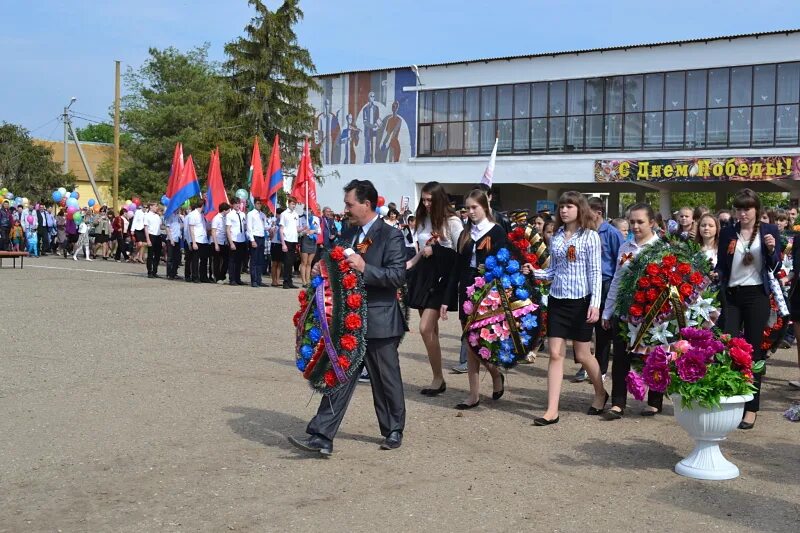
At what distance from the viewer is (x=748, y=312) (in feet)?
25.5

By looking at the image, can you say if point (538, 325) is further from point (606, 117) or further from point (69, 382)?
point (606, 117)

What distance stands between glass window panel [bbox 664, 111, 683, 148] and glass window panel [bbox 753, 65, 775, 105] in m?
2.97

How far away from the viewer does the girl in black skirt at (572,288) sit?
7637 millimetres

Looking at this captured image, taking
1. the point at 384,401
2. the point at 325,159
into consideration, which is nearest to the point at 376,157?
the point at 325,159

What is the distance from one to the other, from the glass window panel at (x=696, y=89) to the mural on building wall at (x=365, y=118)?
13.1 m

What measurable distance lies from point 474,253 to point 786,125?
1187 inches

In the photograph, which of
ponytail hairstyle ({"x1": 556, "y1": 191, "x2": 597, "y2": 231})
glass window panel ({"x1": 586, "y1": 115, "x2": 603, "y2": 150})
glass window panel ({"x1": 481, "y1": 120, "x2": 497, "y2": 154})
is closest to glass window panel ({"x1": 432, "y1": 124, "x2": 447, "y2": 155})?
glass window panel ({"x1": 481, "y1": 120, "x2": 497, "y2": 154})

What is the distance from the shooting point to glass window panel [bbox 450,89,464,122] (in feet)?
140

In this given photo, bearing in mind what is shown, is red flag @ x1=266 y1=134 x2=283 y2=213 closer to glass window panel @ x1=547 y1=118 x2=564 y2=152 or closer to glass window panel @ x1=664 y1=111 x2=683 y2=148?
glass window panel @ x1=547 y1=118 x2=564 y2=152

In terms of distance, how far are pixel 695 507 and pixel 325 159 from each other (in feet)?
141

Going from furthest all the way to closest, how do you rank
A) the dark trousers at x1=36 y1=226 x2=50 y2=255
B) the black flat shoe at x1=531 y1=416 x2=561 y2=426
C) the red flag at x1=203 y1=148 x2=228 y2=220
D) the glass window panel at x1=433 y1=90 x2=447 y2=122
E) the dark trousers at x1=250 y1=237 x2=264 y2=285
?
the glass window panel at x1=433 y1=90 x2=447 y2=122 → the dark trousers at x1=36 y1=226 x2=50 y2=255 → the red flag at x1=203 y1=148 x2=228 y2=220 → the dark trousers at x1=250 y1=237 x2=264 y2=285 → the black flat shoe at x1=531 y1=416 x2=561 y2=426

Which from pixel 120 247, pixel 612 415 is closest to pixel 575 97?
pixel 120 247

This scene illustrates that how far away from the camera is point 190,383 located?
9.07 metres

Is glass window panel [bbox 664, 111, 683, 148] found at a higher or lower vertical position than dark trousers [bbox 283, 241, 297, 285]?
higher
